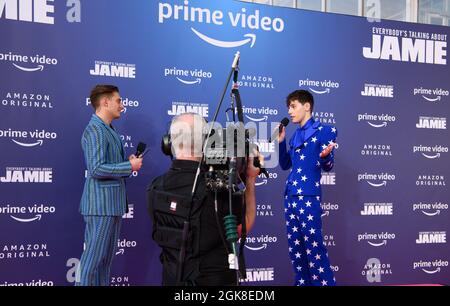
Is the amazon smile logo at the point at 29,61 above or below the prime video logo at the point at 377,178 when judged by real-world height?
above

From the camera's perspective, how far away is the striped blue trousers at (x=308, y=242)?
9.96 ft

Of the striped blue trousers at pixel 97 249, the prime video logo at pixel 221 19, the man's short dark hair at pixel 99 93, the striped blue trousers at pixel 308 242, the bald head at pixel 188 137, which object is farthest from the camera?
the prime video logo at pixel 221 19

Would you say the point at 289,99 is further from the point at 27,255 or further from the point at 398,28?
the point at 27,255

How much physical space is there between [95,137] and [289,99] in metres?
1.45

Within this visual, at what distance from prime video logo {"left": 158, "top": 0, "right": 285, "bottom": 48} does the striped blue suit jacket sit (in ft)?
4.26

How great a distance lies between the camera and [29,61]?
3262 mm

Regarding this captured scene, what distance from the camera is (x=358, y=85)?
4.14 metres

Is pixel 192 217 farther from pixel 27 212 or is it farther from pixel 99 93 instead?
pixel 27 212

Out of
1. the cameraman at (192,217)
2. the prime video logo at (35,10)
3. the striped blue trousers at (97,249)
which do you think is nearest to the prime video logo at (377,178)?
the striped blue trousers at (97,249)

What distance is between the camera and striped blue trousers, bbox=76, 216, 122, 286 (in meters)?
2.72

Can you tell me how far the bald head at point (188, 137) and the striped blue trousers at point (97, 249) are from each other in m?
1.23

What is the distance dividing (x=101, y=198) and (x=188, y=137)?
1272 millimetres

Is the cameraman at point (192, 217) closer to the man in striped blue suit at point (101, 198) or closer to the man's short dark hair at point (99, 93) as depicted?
the man in striped blue suit at point (101, 198)
